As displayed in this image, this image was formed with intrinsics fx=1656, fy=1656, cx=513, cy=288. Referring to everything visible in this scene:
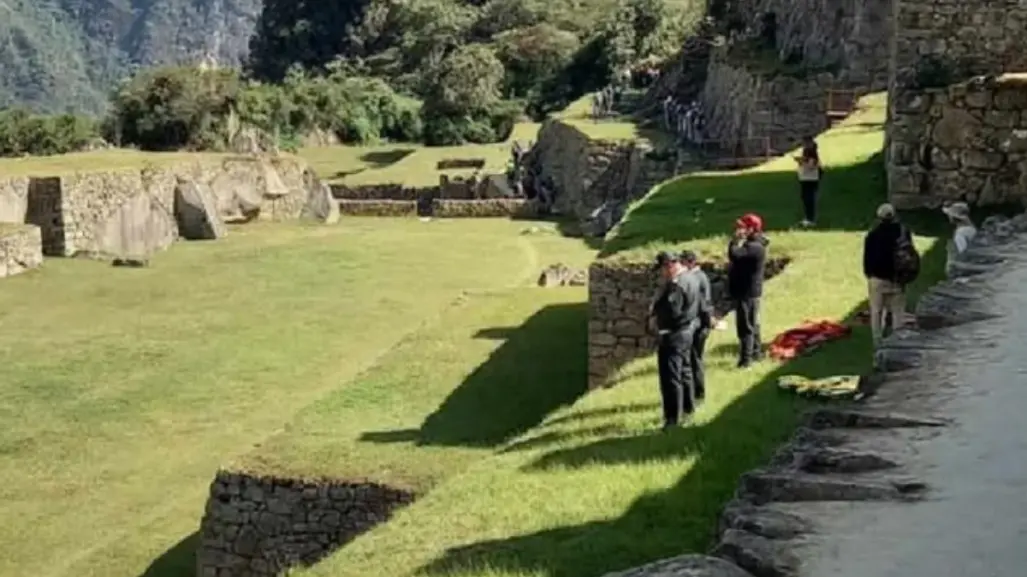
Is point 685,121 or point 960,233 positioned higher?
point 960,233

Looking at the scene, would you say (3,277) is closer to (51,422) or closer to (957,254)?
(51,422)

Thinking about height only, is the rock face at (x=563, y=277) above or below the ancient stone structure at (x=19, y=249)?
above

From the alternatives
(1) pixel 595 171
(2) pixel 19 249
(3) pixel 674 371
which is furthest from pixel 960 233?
(1) pixel 595 171

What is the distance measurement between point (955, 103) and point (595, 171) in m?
21.4

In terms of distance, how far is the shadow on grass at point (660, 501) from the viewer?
25.4ft

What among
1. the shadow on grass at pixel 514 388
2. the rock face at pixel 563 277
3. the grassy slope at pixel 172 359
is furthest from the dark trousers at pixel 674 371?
the rock face at pixel 563 277

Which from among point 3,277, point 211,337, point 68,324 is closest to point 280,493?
point 211,337

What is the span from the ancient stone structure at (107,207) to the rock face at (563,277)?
9.80 m

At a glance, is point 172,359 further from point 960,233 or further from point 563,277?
point 960,233

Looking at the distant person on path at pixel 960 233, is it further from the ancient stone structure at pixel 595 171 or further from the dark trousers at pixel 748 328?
the ancient stone structure at pixel 595 171

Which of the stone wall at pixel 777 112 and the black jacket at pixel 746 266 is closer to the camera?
the black jacket at pixel 746 266

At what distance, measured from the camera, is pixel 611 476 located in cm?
911

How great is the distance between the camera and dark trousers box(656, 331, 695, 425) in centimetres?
997

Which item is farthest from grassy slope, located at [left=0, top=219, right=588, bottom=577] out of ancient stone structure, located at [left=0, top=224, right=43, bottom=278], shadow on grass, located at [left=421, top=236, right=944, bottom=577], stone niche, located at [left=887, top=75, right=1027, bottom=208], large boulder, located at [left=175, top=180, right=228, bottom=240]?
shadow on grass, located at [left=421, top=236, right=944, bottom=577]
